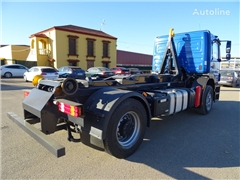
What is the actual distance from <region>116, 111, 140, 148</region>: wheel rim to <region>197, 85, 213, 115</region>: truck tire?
3532 mm

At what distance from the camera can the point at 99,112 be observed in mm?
2789

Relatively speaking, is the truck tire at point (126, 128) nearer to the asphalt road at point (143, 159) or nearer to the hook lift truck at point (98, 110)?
the hook lift truck at point (98, 110)

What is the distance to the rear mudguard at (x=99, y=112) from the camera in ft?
8.91

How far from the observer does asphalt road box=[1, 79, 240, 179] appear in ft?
8.75

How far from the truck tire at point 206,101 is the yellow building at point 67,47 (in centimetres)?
2154

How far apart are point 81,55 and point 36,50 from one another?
20.5 ft

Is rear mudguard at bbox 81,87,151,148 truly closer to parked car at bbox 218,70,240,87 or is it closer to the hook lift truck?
the hook lift truck

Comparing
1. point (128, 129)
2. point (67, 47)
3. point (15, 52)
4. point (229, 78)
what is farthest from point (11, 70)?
point (229, 78)

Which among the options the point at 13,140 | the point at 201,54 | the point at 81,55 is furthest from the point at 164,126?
the point at 81,55

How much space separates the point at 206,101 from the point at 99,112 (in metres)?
4.78

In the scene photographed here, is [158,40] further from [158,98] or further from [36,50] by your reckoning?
[36,50]

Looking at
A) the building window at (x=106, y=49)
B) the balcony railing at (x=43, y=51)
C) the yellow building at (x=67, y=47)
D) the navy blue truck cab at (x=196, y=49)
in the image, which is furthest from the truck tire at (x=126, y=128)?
the building window at (x=106, y=49)

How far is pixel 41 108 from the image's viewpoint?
280 centimetres

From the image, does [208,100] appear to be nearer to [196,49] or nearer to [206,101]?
[206,101]
